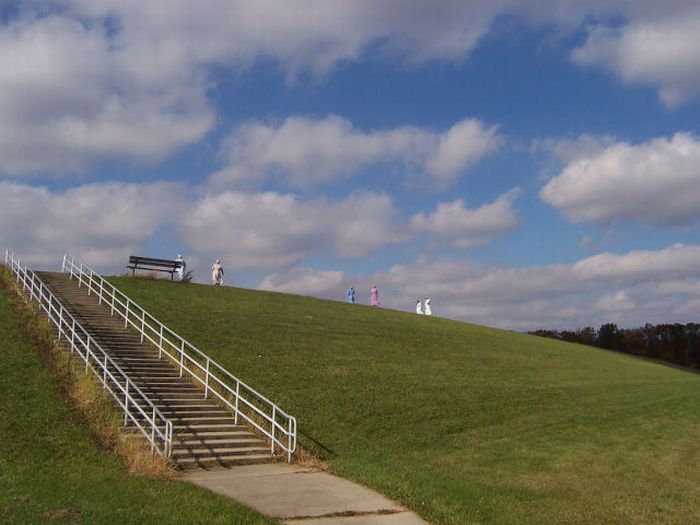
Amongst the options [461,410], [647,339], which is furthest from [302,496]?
[647,339]

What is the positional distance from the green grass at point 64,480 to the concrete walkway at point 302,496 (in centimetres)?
57

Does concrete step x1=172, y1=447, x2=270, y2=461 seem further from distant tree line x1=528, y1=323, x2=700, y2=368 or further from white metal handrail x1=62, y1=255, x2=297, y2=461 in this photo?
distant tree line x1=528, y1=323, x2=700, y2=368

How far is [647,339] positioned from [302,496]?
73809mm

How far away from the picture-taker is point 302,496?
10.7 m

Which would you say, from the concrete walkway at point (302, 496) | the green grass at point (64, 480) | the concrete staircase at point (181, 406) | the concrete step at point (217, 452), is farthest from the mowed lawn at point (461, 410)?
the green grass at point (64, 480)

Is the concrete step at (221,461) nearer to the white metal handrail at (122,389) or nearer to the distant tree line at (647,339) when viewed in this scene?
the white metal handrail at (122,389)

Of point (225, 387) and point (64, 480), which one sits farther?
point (225, 387)

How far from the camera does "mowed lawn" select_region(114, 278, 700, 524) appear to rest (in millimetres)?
11289

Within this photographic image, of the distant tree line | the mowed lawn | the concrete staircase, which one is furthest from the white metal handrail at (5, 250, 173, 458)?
the distant tree line

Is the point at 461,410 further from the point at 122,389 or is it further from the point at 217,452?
the point at 122,389

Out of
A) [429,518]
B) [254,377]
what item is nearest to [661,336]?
[254,377]

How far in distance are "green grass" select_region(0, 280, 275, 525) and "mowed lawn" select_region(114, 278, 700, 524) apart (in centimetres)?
307

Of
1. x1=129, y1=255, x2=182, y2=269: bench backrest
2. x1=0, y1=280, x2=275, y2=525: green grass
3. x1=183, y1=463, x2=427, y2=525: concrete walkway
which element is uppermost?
x1=129, y1=255, x2=182, y2=269: bench backrest

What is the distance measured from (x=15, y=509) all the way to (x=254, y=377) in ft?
32.6
